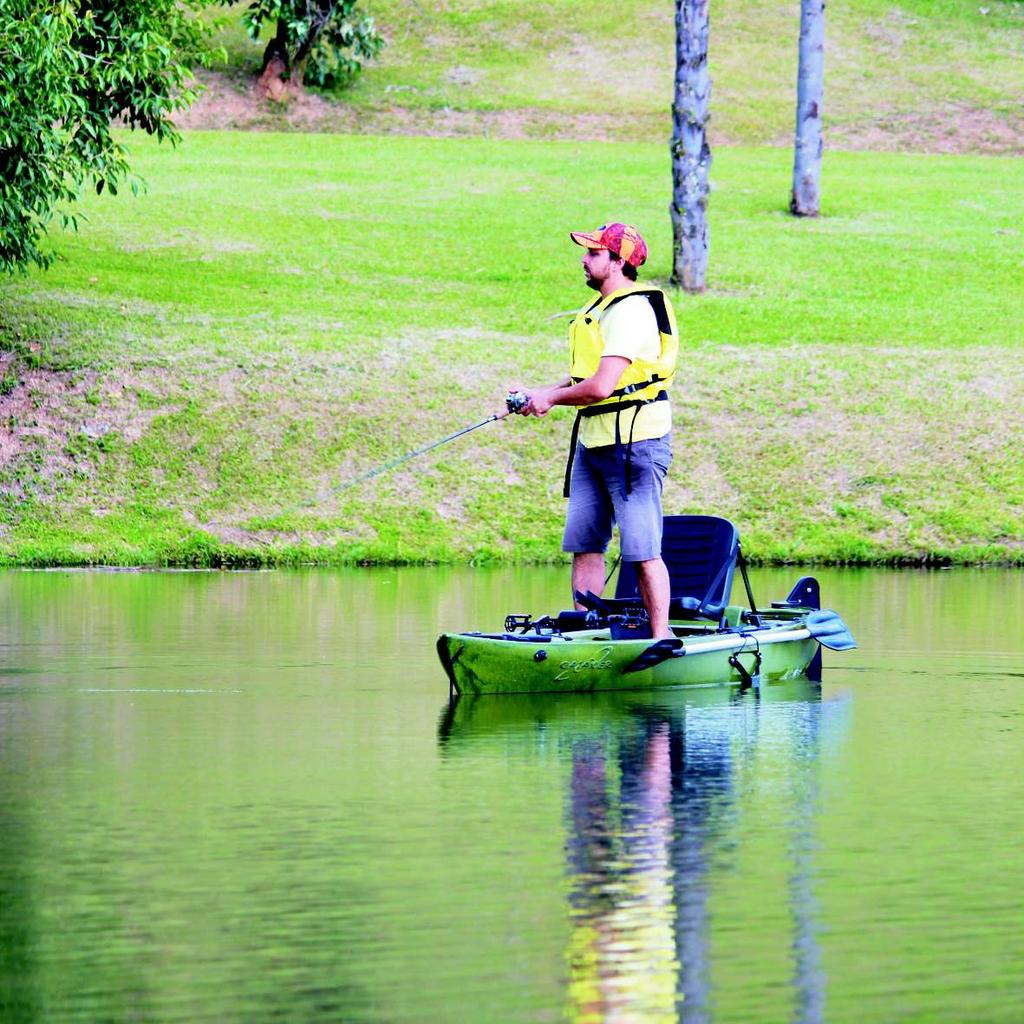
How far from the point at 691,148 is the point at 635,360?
64.4 feet

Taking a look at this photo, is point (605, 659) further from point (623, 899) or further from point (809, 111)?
point (809, 111)

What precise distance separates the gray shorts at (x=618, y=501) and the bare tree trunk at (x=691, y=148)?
18058 mm

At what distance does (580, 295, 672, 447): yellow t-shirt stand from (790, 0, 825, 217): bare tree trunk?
25.2 m

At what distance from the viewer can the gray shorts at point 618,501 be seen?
11.9m

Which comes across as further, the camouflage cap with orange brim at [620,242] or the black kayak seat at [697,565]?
the black kayak seat at [697,565]

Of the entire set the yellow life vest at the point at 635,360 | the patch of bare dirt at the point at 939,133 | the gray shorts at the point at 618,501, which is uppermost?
the patch of bare dirt at the point at 939,133

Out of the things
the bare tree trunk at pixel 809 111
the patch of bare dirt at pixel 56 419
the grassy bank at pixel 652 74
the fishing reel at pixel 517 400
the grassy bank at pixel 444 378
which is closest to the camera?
the fishing reel at pixel 517 400

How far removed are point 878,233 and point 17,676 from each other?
2832cm

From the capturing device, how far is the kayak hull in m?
11.4

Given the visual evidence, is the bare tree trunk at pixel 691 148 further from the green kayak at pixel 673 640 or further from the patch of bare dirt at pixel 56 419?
the green kayak at pixel 673 640

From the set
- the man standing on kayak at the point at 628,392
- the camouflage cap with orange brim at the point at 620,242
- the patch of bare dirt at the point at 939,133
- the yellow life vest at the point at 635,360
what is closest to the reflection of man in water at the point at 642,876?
the man standing on kayak at the point at 628,392

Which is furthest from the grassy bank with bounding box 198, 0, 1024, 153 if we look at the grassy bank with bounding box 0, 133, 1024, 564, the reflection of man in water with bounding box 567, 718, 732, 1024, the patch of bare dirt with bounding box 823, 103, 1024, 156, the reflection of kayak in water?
the reflection of man in water with bounding box 567, 718, 732, 1024

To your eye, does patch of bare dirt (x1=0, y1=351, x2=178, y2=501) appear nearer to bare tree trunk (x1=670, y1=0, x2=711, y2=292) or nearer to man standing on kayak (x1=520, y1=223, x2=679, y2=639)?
bare tree trunk (x1=670, y1=0, x2=711, y2=292)

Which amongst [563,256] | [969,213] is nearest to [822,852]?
[563,256]
